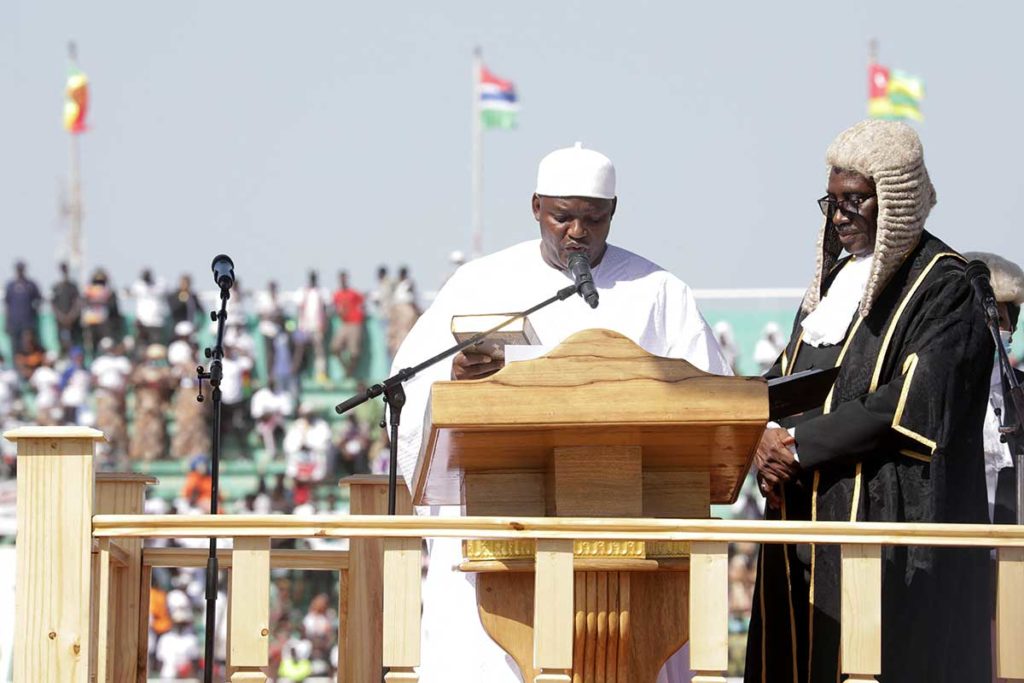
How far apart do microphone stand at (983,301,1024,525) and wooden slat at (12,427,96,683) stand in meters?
2.70

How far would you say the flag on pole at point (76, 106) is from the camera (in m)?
42.6

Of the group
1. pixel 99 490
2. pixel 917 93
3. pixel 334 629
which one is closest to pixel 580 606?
pixel 99 490

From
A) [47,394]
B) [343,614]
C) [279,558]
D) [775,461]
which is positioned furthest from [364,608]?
[47,394]

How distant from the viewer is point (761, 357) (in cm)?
2722

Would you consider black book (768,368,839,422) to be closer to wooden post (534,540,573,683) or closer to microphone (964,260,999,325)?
microphone (964,260,999,325)

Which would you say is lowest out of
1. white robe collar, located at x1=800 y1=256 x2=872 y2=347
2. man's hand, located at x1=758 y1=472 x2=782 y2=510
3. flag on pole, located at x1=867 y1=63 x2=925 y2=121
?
man's hand, located at x1=758 y1=472 x2=782 y2=510

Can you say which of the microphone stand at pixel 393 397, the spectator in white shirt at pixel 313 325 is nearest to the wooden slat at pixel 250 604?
the microphone stand at pixel 393 397

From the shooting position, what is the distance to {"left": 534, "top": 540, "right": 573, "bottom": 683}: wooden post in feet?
15.4

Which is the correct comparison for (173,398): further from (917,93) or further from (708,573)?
(708,573)

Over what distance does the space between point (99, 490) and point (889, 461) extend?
322 centimetres

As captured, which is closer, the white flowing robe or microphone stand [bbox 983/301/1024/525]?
microphone stand [bbox 983/301/1024/525]

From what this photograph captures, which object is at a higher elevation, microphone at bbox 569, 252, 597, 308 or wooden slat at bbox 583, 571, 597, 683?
microphone at bbox 569, 252, 597, 308

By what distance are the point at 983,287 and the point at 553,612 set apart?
1905mm

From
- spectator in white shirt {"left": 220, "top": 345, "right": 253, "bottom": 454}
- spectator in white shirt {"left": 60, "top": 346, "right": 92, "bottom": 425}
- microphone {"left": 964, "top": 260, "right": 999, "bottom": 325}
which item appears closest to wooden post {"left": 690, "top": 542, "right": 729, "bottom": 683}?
microphone {"left": 964, "top": 260, "right": 999, "bottom": 325}
